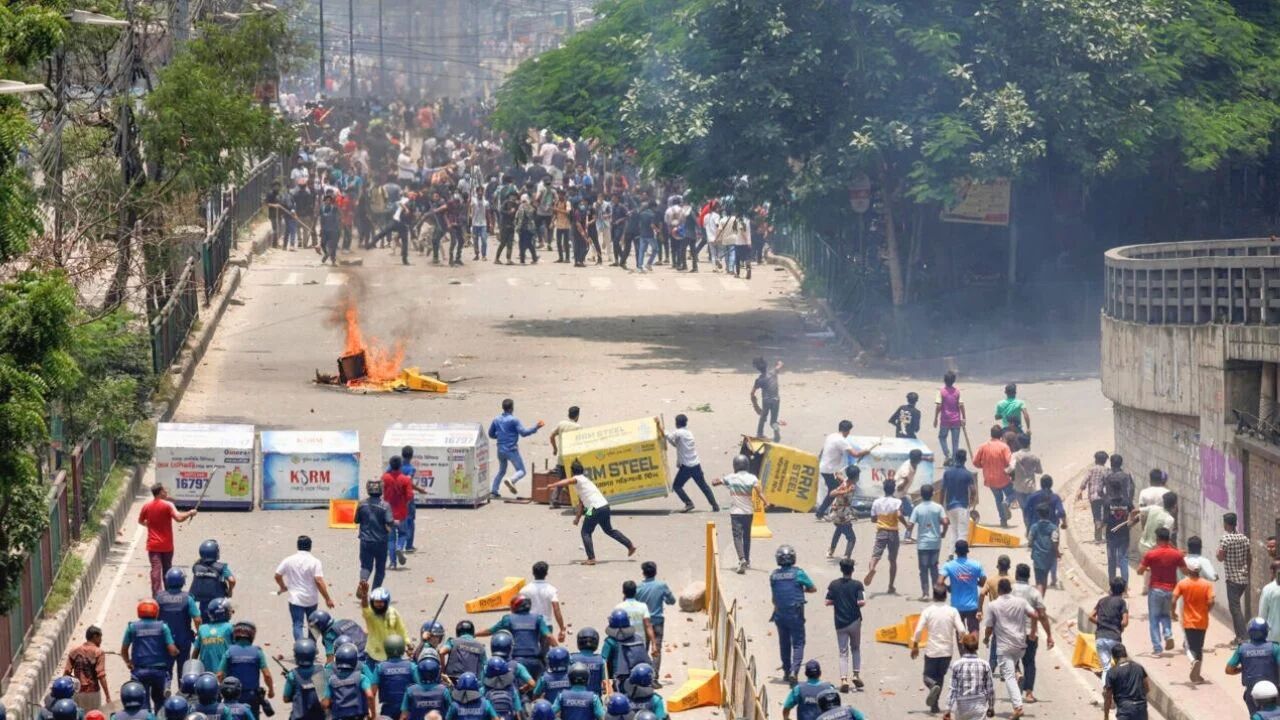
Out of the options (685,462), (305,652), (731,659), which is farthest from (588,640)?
(685,462)

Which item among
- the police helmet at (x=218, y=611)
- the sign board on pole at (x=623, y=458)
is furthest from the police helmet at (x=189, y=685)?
the sign board on pole at (x=623, y=458)

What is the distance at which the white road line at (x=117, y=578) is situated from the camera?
66.3ft

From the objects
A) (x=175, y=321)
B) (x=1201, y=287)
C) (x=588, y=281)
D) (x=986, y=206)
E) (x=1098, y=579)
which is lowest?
(x=1098, y=579)

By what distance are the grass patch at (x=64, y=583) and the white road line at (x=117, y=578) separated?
0.39 m

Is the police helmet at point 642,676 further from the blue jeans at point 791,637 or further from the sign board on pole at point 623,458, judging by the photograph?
the sign board on pole at point 623,458

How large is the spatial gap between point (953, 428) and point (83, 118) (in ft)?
38.6

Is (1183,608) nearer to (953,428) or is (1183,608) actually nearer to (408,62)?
(953,428)

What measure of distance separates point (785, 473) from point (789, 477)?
0.24 ft

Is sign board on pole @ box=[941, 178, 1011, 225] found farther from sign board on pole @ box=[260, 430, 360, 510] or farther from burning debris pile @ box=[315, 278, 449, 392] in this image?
sign board on pole @ box=[260, 430, 360, 510]

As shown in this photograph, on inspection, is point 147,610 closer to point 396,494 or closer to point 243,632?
point 243,632

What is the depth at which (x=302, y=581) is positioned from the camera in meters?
18.6

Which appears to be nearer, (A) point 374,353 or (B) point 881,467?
(B) point 881,467

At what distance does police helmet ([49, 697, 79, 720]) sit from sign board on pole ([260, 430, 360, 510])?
10005 millimetres

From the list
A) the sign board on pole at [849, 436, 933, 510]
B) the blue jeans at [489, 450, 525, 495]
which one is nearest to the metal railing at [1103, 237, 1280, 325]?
the sign board on pole at [849, 436, 933, 510]
